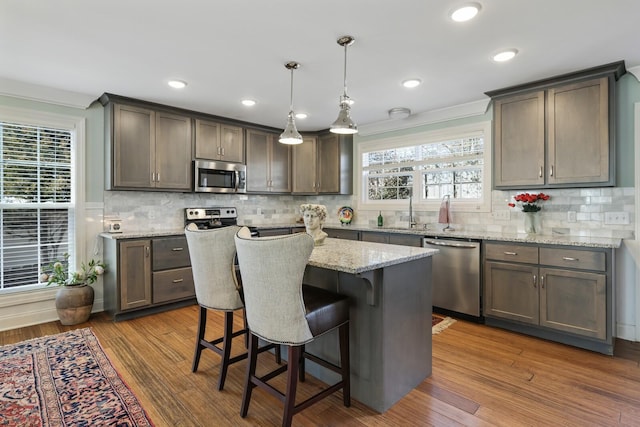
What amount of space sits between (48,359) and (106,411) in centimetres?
108

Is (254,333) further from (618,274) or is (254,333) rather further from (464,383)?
(618,274)

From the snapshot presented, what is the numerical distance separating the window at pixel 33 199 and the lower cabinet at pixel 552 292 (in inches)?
177

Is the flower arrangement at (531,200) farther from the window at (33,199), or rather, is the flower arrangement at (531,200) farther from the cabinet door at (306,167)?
the window at (33,199)

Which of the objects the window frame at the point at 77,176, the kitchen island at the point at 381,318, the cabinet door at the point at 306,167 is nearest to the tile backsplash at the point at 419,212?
the window frame at the point at 77,176

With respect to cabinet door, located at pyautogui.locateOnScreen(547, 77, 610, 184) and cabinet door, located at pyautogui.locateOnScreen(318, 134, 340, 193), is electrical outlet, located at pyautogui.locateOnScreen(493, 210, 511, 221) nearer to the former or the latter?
cabinet door, located at pyautogui.locateOnScreen(547, 77, 610, 184)

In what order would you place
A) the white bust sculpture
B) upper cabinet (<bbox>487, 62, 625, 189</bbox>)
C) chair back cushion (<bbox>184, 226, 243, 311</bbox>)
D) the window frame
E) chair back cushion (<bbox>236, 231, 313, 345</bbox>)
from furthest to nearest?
1. the window frame
2. upper cabinet (<bbox>487, 62, 625, 189</bbox>)
3. the white bust sculpture
4. chair back cushion (<bbox>184, 226, 243, 311</bbox>)
5. chair back cushion (<bbox>236, 231, 313, 345</bbox>)

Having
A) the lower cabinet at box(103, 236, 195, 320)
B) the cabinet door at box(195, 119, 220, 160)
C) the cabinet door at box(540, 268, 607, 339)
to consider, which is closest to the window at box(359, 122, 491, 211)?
the cabinet door at box(540, 268, 607, 339)

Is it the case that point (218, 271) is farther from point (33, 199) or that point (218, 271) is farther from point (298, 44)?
point (33, 199)

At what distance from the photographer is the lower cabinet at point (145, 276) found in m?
3.50

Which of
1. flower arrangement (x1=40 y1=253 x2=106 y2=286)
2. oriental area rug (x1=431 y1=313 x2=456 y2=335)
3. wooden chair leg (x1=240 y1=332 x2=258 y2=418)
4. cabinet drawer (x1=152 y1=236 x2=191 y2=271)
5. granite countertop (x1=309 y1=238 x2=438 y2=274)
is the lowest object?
oriental area rug (x1=431 y1=313 x2=456 y2=335)

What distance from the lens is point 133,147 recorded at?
12.4ft

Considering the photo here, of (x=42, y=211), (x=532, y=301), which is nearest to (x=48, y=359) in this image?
(x=42, y=211)

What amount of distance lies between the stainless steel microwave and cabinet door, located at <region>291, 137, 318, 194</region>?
93cm

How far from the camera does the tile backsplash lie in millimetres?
3086
